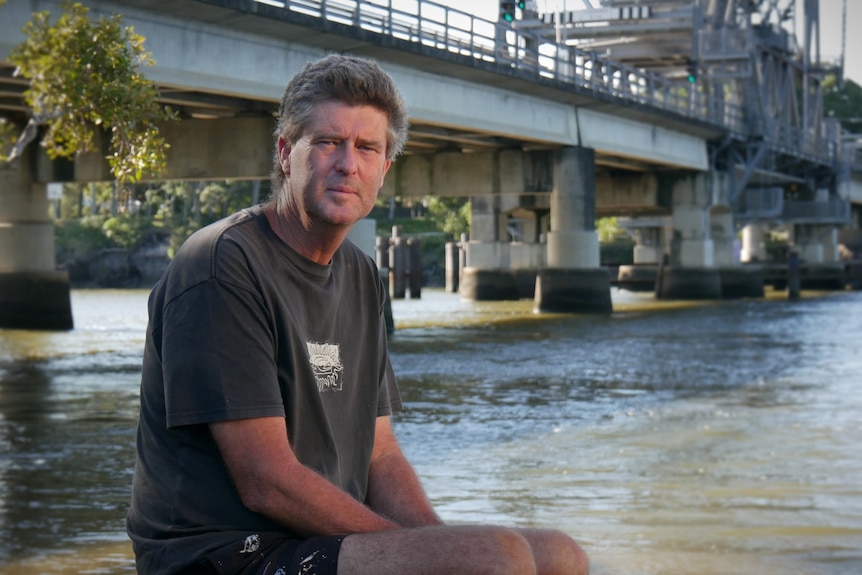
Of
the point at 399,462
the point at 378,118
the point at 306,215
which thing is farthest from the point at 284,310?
the point at 399,462

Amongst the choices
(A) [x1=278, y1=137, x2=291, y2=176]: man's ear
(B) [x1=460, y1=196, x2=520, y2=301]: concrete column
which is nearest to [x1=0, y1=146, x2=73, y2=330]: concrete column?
(B) [x1=460, y1=196, x2=520, y2=301]: concrete column

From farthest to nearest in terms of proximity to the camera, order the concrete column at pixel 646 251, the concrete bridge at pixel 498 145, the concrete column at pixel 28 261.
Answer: the concrete column at pixel 646 251, the concrete column at pixel 28 261, the concrete bridge at pixel 498 145

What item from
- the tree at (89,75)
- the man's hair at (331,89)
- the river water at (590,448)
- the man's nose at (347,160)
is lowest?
the river water at (590,448)

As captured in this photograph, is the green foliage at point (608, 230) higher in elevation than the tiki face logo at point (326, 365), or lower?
higher

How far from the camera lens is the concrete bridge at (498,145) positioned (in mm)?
25188

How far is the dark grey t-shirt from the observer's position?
3279mm

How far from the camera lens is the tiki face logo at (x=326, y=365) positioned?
3.59 m

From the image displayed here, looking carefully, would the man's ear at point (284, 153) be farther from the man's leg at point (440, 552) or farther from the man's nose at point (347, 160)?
the man's leg at point (440, 552)

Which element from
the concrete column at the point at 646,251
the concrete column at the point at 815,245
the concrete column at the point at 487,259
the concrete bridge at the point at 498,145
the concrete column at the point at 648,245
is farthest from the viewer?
the concrete column at the point at 648,245

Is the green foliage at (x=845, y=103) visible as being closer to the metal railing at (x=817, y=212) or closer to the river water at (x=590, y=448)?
the metal railing at (x=817, y=212)

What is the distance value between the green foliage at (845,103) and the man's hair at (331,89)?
12485cm

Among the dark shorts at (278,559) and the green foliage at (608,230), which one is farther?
the green foliage at (608,230)

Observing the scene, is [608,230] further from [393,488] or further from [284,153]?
[284,153]

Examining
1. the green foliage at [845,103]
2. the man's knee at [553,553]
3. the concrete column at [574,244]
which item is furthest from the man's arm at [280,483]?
the green foliage at [845,103]
